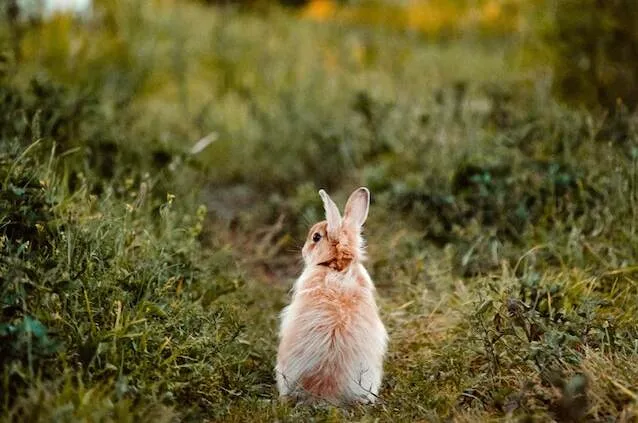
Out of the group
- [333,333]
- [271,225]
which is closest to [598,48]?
[271,225]

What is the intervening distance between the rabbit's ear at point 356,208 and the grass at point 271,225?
0.73m

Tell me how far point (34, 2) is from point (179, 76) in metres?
1.57

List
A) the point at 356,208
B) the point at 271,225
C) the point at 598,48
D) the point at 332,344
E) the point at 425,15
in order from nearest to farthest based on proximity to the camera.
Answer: the point at 332,344
the point at 356,208
the point at 271,225
the point at 598,48
the point at 425,15

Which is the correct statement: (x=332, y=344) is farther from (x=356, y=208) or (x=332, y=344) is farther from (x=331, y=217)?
(x=356, y=208)

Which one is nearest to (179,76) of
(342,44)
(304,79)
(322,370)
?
(304,79)

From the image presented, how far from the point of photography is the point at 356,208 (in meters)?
5.16

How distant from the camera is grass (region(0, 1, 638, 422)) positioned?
14.4 ft

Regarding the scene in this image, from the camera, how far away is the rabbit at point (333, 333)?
4.62 m

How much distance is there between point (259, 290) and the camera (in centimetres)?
640

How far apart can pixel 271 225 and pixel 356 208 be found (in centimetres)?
266

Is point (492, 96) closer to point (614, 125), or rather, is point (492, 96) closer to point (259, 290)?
point (614, 125)

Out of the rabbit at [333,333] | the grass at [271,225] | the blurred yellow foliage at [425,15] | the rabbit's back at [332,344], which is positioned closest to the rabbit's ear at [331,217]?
the rabbit at [333,333]

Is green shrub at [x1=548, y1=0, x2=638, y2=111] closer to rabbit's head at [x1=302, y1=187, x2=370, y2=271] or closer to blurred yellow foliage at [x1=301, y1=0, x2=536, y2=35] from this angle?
blurred yellow foliage at [x1=301, y1=0, x2=536, y2=35]

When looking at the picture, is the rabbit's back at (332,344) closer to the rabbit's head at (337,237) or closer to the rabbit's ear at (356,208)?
the rabbit's head at (337,237)
